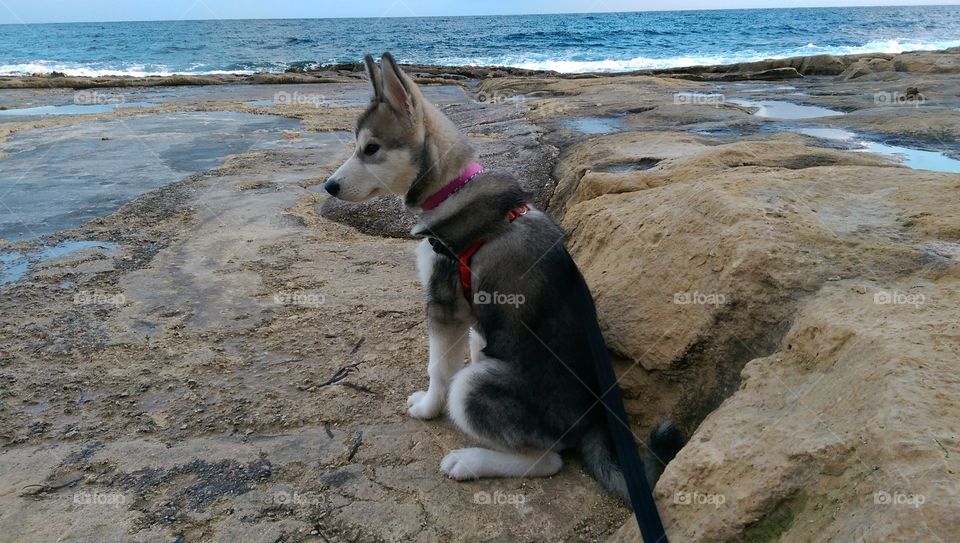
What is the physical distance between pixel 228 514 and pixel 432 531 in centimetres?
89

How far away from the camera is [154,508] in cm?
276

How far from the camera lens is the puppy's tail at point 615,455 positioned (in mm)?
2633

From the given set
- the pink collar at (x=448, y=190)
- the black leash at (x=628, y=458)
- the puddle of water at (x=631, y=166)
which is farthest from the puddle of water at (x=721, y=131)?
the black leash at (x=628, y=458)

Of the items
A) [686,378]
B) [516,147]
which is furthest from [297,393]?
[516,147]

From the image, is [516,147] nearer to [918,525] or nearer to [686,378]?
[686,378]

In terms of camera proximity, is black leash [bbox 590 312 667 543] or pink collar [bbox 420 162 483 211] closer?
black leash [bbox 590 312 667 543]

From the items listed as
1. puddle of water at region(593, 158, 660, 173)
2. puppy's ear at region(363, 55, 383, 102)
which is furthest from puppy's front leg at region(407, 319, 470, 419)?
puddle of water at region(593, 158, 660, 173)

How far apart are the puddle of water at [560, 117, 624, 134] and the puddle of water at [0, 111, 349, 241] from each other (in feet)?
12.0

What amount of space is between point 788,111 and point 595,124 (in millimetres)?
3758

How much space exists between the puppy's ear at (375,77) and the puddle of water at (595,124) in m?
5.30

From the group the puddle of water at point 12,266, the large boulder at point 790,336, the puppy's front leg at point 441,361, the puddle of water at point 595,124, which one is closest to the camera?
the large boulder at point 790,336

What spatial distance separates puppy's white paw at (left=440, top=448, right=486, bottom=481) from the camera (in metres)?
3.01

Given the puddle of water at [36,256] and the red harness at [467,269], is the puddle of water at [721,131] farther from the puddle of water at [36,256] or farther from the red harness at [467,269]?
the puddle of water at [36,256]

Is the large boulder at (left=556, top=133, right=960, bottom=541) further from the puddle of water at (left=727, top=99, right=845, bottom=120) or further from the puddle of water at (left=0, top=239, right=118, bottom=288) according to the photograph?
the puddle of water at (left=727, top=99, right=845, bottom=120)
